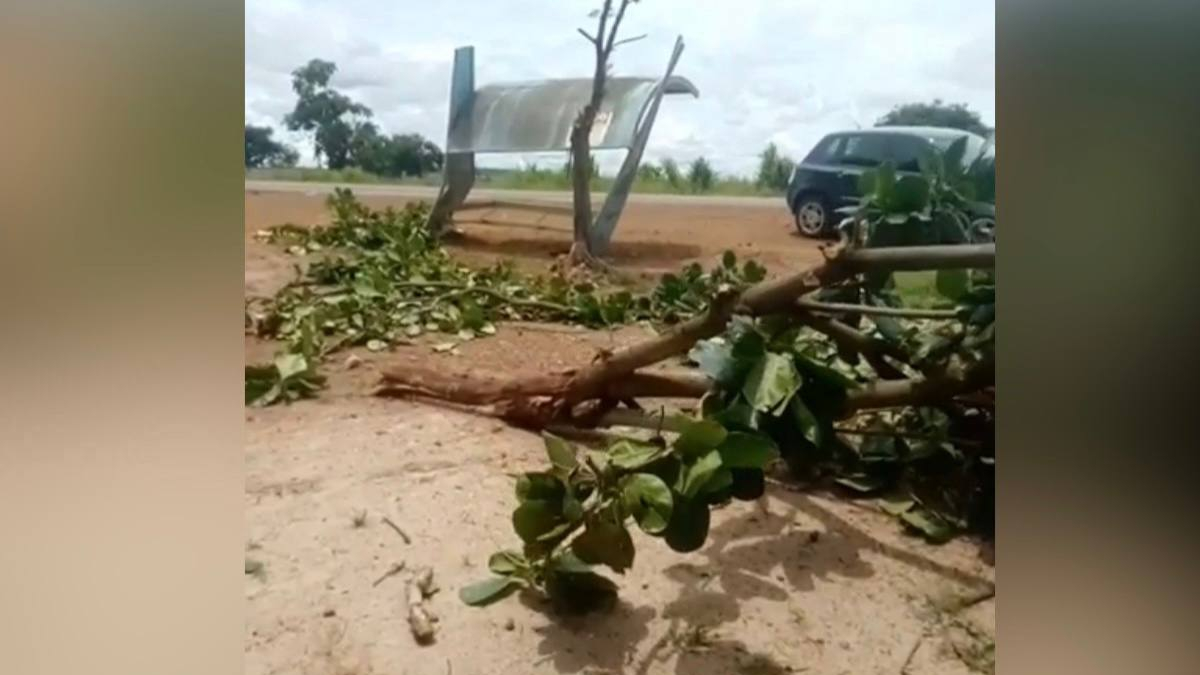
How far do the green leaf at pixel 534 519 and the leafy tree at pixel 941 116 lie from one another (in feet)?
1.48

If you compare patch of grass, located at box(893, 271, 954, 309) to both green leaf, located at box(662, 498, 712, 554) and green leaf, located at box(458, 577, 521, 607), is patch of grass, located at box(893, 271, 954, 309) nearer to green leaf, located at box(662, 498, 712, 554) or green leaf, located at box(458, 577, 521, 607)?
green leaf, located at box(662, 498, 712, 554)

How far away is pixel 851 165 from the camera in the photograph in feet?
3.32

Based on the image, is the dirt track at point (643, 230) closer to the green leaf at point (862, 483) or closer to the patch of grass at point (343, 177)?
the patch of grass at point (343, 177)

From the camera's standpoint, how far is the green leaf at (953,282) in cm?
101

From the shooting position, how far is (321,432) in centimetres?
105

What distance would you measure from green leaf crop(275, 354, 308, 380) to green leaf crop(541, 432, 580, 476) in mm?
227

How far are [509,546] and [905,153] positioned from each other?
19.1 inches

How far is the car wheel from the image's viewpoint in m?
1.01

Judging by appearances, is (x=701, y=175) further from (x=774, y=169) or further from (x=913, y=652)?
(x=913, y=652)

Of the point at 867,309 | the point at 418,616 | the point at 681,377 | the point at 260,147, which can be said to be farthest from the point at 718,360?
the point at 260,147

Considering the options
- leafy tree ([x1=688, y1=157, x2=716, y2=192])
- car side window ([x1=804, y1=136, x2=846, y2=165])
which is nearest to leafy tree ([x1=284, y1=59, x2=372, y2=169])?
leafy tree ([x1=688, y1=157, x2=716, y2=192])

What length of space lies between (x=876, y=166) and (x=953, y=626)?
15.7 inches

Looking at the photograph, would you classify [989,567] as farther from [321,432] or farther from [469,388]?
[321,432]
